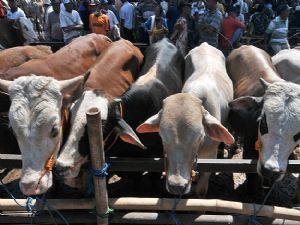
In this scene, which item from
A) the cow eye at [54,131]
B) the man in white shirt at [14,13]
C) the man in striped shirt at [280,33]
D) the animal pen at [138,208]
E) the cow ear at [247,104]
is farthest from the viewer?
the man in white shirt at [14,13]

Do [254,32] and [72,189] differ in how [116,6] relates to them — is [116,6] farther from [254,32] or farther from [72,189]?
[72,189]

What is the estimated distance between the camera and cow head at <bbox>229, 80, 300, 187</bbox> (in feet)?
11.9

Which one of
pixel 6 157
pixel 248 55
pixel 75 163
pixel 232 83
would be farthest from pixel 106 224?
pixel 248 55

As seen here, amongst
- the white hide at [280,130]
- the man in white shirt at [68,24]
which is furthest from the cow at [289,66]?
the man in white shirt at [68,24]

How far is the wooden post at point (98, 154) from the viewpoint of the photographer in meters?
3.09

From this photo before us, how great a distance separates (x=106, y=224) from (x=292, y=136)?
1938 millimetres

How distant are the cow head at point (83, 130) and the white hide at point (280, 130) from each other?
47.9 inches

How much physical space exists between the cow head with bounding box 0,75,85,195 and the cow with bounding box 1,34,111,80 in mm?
1541

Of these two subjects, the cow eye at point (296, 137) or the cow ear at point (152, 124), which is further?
the cow ear at point (152, 124)

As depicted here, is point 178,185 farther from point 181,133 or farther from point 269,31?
point 269,31

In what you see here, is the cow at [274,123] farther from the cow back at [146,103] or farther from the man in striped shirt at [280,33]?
the man in striped shirt at [280,33]

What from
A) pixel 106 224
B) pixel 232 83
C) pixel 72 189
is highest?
pixel 232 83

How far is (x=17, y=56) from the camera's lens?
627 centimetres

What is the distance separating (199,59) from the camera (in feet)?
20.2
